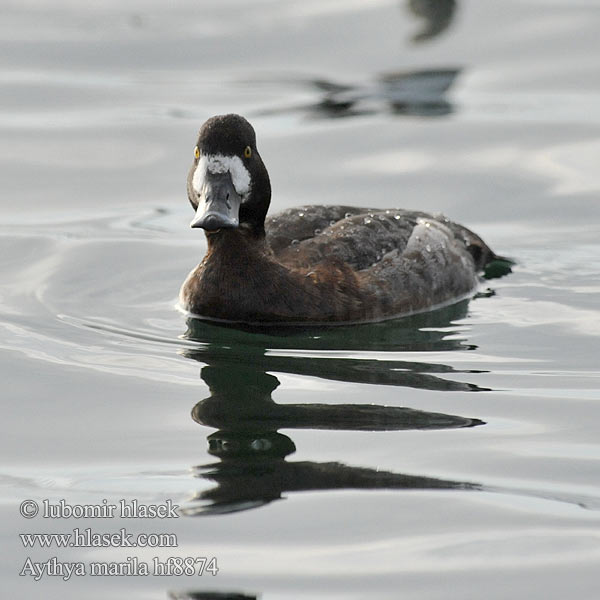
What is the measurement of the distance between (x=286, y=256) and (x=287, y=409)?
6.60 ft

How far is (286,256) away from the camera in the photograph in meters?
8.84

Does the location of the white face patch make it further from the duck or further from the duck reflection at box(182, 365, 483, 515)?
the duck reflection at box(182, 365, 483, 515)

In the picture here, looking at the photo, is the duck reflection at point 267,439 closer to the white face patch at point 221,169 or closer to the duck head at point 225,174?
the duck head at point 225,174

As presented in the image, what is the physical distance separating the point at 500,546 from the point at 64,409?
105 inches

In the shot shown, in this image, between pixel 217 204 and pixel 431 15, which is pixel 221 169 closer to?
pixel 217 204

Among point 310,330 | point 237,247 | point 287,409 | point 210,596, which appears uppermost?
point 237,247

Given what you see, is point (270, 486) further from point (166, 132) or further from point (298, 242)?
point (166, 132)

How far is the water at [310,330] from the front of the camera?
5508 mm

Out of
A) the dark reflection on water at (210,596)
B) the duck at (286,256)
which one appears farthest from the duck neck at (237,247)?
the dark reflection on water at (210,596)

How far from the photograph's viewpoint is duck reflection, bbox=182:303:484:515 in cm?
600

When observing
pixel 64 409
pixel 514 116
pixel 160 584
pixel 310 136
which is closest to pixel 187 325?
pixel 64 409

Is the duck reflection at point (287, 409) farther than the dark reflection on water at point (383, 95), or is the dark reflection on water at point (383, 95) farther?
the dark reflection on water at point (383, 95)

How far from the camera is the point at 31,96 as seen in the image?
1498cm

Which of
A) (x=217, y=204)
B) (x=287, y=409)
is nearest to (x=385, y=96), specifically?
(x=217, y=204)
